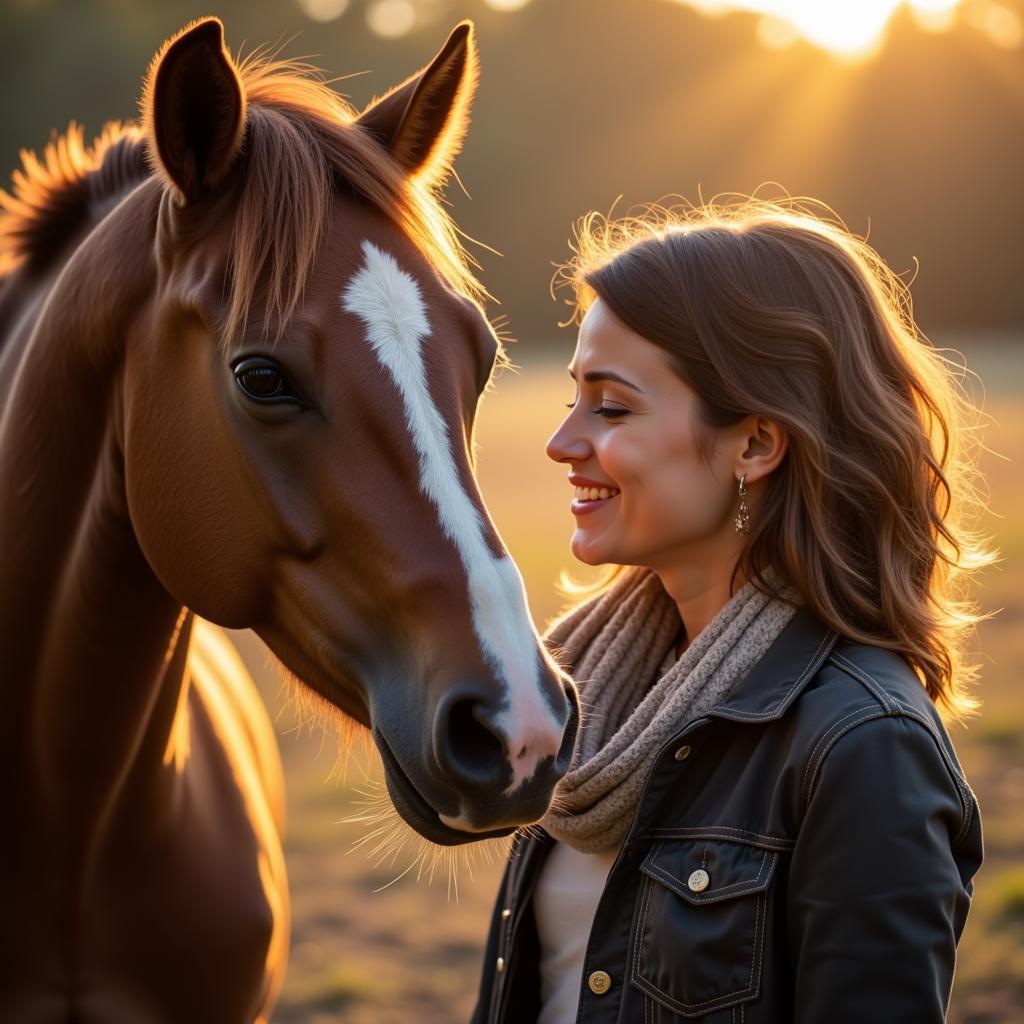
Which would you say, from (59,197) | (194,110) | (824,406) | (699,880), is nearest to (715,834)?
(699,880)

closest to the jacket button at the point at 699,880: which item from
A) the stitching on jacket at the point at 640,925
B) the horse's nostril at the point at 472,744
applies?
the stitching on jacket at the point at 640,925

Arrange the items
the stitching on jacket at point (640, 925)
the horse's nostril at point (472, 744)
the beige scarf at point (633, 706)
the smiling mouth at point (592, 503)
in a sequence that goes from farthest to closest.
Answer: the smiling mouth at point (592, 503) → the beige scarf at point (633, 706) → the stitching on jacket at point (640, 925) → the horse's nostril at point (472, 744)

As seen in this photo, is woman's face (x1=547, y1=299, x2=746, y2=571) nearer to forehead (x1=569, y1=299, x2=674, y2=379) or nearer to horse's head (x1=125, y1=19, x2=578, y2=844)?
forehead (x1=569, y1=299, x2=674, y2=379)

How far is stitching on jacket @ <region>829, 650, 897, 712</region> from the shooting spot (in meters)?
1.72

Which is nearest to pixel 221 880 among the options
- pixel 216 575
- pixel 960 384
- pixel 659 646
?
pixel 216 575

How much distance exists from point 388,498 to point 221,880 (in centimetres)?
110

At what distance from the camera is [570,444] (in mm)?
2148

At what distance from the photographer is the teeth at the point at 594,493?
7.08 ft

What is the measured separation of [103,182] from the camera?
7.42 ft

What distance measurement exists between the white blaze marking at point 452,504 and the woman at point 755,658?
0.42 metres

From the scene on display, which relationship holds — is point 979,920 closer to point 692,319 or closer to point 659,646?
point 659,646

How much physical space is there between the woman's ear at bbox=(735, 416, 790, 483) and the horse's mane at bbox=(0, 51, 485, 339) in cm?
57

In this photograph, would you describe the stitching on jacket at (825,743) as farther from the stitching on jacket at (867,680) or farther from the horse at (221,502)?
the horse at (221,502)

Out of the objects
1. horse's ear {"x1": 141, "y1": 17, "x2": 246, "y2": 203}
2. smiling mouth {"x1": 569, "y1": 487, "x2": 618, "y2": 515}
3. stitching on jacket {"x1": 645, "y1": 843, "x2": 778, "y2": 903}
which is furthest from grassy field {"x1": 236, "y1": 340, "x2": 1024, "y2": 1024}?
horse's ear {"x1": 141, "y1": 17, "x2": 246, "y2": 203}
